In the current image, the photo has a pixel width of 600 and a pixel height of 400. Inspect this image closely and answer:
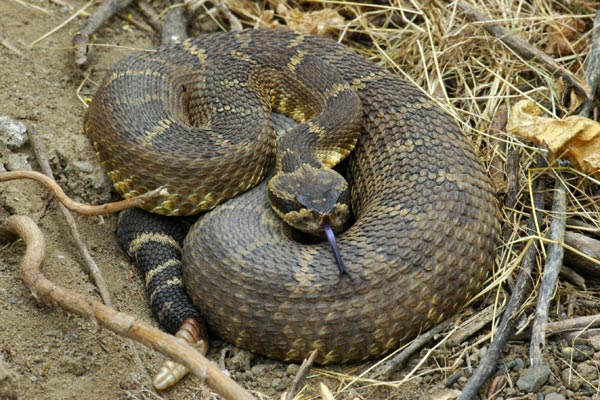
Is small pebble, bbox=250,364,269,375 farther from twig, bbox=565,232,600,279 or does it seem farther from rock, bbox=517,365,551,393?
twig, bbox=565,232,600,279

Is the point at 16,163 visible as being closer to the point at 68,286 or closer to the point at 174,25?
the point at 68,286

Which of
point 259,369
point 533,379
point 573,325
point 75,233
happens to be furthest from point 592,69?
point 75,233

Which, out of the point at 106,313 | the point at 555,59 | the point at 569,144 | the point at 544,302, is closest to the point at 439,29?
the point at 555,59

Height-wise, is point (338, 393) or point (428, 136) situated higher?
point (428, 136)

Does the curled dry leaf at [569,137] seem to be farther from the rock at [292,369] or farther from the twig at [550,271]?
the rock at [292,369]

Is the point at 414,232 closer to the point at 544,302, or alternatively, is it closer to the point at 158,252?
the point at 544,302
